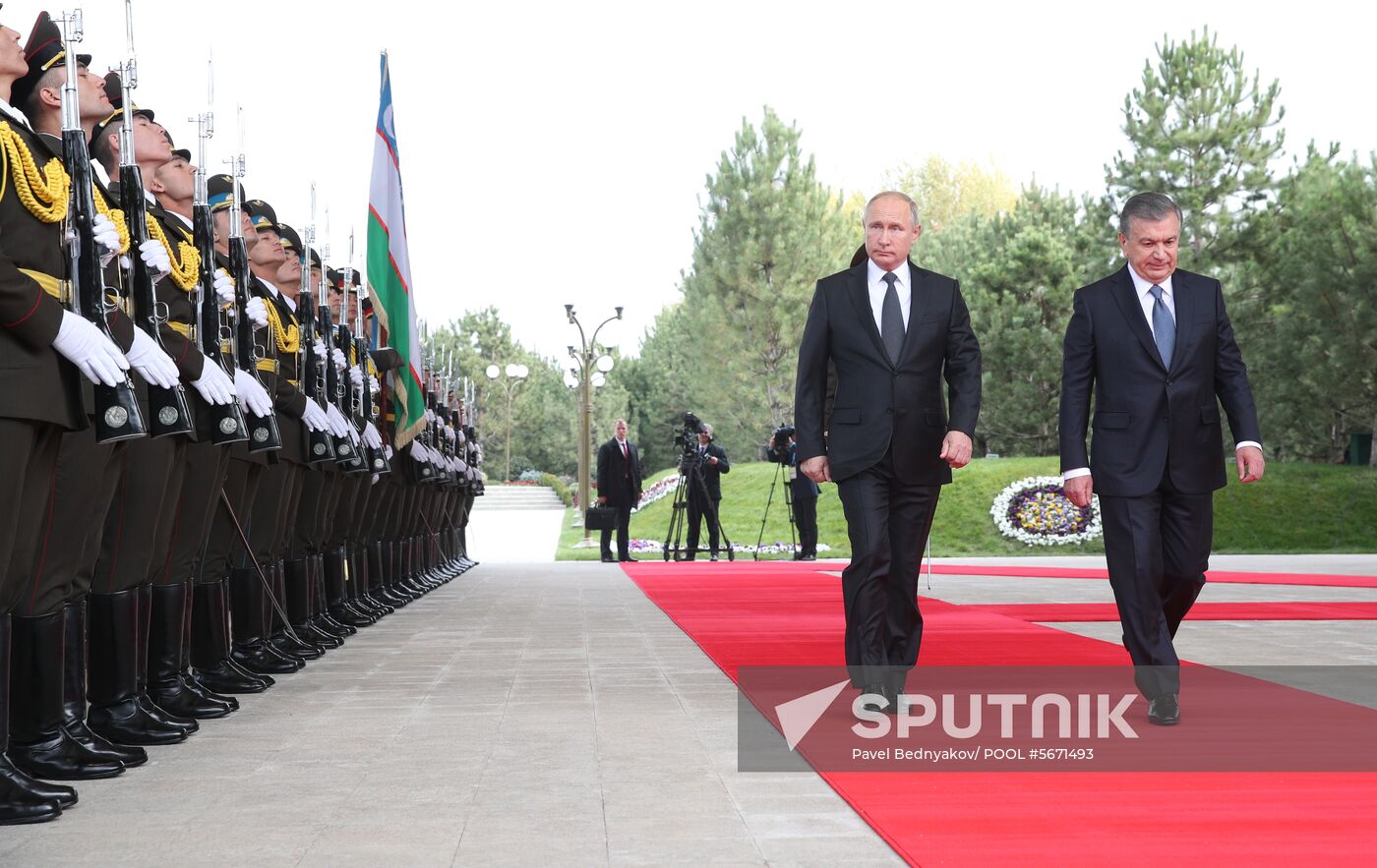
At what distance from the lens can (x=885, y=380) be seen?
5.24 meters

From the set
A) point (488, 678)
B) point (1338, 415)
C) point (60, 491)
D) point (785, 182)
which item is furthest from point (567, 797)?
point (785, 182)

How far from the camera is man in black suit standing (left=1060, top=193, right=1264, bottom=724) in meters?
5.07

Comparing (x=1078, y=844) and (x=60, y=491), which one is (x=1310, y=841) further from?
(x=60, y=491)

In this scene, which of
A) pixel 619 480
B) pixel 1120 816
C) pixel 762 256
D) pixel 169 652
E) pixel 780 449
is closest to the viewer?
pixel 1120 816

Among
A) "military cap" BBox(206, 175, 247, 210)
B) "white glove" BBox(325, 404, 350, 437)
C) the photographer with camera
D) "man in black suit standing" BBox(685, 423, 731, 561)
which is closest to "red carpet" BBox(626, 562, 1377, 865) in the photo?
"military cap" BBox(206, 175, 247, 210)

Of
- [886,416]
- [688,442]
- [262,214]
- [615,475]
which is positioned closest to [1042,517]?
[688,442]

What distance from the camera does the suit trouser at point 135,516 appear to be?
15.6 ft

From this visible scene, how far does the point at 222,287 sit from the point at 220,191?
1.52 metres

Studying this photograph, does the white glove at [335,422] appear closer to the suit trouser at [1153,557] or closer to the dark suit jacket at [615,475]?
the suit trouser at [1153,557]

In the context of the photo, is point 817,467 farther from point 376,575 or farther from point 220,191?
point 376,575

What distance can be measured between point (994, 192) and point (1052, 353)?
25.2 m

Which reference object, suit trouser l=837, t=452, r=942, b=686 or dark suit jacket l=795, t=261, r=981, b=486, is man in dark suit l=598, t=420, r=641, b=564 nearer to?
dark suit jacket l=795, t=261, r=981, b=486

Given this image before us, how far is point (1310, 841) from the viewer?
3.22 metres

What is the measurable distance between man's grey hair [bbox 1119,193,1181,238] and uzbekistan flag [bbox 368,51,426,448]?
6.15 m
